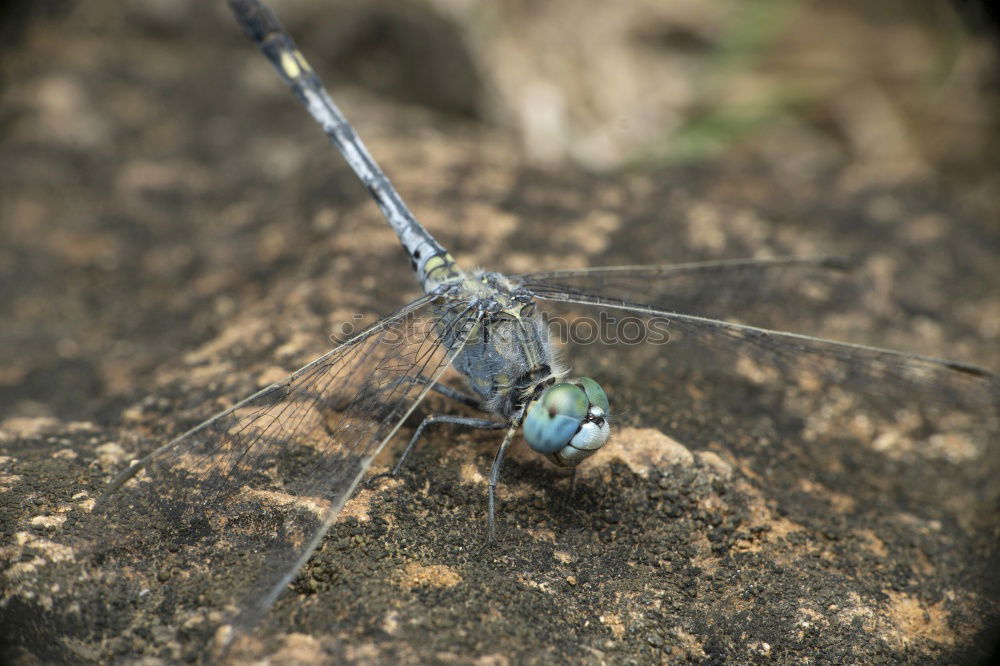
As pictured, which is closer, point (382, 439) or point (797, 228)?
point (382, 439)

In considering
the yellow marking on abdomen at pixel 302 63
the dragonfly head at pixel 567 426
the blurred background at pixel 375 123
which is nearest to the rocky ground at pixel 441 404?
the blurred background at pixel 375 123

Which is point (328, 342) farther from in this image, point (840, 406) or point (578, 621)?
point (840, 406)

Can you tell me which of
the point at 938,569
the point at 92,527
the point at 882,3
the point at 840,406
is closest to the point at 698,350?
the point at 840,406

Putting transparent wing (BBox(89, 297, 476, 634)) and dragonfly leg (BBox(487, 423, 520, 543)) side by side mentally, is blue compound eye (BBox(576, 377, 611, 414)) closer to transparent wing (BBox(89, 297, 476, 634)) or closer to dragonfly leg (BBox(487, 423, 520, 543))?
dragonfly leg (BBox(487, 423, 520, 543))

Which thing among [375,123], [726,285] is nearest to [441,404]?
[726,285]

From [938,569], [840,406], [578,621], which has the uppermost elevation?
[578,621]

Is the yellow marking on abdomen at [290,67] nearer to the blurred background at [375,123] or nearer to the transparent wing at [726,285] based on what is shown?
the blurred background at [375,123]

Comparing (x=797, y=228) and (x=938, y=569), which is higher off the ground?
(x=797, y=228)
